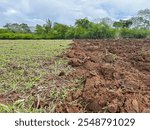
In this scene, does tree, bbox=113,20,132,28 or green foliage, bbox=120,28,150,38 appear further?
tree, bbox=113,20,132,28

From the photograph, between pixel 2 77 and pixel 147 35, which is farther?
pixel 147 35

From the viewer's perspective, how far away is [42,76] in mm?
5598

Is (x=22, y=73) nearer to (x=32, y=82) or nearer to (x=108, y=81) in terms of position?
(x=32, y=82)

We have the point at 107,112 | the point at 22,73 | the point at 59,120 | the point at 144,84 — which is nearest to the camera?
the point at 59,120

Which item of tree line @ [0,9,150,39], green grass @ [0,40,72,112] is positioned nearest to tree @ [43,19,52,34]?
tree line @ [0,9,150,39]

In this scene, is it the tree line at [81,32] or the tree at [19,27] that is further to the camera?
the tree at [19,27]

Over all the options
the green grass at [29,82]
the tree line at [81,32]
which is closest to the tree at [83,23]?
the tree line at [81,32]

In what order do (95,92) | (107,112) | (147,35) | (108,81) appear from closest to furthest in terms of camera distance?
(107,112), (95,92), (108,81), (147,35)

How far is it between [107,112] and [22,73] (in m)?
2.32

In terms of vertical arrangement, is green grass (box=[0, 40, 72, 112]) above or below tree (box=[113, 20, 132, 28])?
above

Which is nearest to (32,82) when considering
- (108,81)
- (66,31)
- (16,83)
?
(16,83)

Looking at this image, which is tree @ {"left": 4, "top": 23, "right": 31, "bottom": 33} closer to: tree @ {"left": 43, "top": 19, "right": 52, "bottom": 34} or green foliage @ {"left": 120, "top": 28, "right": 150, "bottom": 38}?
tree @ {"left": 43, "top": 19, "right": 52, "bottom": 34}

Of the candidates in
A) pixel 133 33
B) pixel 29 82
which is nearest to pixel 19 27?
pixel 133 33

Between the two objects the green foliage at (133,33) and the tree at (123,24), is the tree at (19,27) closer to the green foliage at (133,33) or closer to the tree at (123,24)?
the tree at (123,24)
